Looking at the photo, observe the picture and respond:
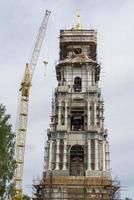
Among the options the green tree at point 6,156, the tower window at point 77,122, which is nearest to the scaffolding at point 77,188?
the tower window at point 77,122

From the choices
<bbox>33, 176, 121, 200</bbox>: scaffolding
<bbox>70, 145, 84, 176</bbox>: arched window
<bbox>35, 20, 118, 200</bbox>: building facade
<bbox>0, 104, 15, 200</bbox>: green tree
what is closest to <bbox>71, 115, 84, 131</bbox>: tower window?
<bbox>35, 20, 118, 200</bbox>: building facade

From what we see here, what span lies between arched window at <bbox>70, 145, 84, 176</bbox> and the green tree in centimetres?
2075

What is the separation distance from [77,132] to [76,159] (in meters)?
3.33

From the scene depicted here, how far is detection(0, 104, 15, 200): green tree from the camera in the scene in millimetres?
35344

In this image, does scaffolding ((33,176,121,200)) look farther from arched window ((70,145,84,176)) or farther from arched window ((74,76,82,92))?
arched window ((74,76,82,92))

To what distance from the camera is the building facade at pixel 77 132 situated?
54.1 m

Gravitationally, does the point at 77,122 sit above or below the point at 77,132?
above

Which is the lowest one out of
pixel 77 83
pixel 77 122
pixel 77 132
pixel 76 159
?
pixel 76 159

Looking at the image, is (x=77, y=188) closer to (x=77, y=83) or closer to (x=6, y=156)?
(x=77, y=83)

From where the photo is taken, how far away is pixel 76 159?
58.4 meters

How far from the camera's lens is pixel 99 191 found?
53.7 meters

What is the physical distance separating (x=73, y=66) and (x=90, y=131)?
9924 mm

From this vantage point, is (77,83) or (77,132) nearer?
(77,132)

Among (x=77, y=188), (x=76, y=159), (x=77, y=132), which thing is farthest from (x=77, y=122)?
(x=77, y=188)
